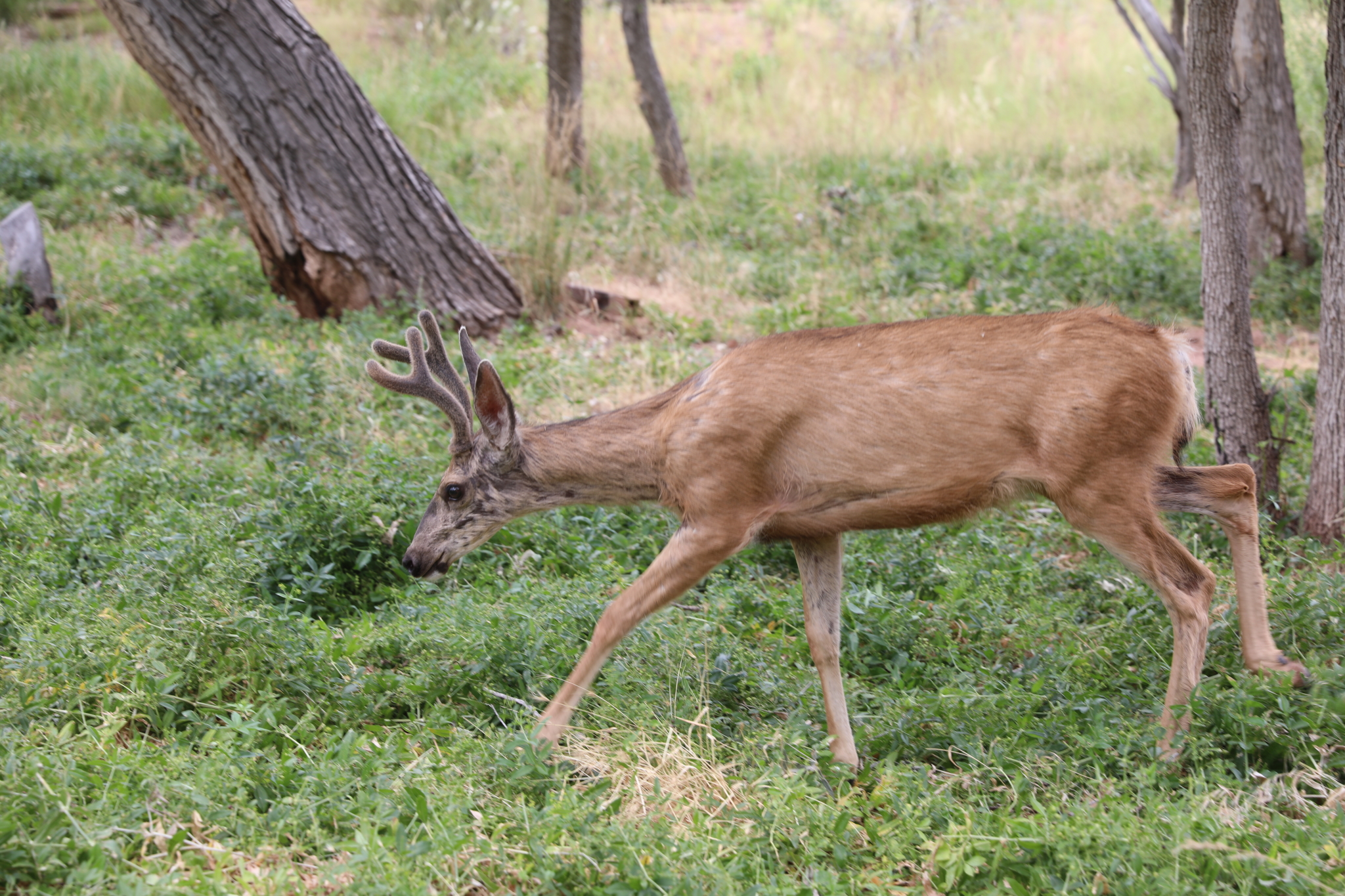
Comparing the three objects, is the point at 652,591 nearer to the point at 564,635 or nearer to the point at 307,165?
the point at 564,635

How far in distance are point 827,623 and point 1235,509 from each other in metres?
1.67

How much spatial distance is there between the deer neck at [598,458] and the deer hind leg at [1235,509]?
1.96 m

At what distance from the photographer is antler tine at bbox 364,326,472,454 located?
439cm

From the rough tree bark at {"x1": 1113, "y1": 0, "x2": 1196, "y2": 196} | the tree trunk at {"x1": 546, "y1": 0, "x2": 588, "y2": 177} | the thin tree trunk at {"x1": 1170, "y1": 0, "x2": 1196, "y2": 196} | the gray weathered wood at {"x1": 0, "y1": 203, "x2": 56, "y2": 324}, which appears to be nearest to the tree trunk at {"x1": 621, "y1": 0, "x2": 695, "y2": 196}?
the tree trunk at {"x1": 546, "y1": 0, "x2": 588, "y2": 177}

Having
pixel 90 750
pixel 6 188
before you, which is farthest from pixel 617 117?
pixel 90 750

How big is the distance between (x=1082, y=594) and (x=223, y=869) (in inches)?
145

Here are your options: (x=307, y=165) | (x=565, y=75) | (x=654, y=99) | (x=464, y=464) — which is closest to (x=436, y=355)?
(x=464, y=464)

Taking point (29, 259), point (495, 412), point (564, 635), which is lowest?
point (564, 635)

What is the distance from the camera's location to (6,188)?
10539mm

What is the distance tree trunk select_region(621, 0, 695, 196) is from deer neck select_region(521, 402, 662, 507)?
7.79 metres

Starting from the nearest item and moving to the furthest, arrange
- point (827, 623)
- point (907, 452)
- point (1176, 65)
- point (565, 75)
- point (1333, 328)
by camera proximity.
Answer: point (907, 452) → point (827, 623) → point (1333, 328) → point (1176, 65) → point (565, 75)

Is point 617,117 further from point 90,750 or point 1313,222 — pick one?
point 90,750

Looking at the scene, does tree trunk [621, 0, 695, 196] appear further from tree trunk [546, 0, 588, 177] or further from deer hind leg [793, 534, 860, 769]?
deer hind leg [793, 534, 860, 769]

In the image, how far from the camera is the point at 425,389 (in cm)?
441
